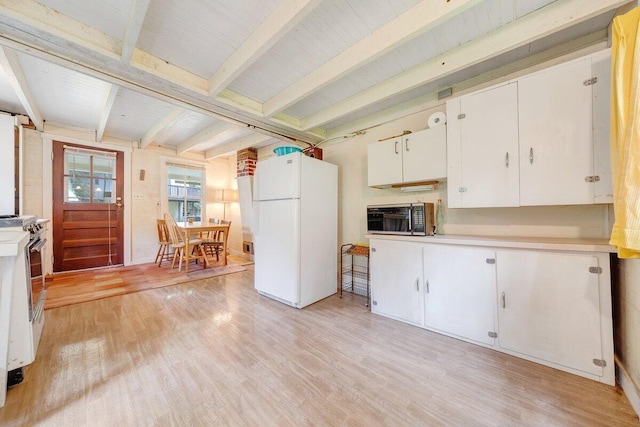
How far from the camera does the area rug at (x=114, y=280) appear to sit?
9.68ft

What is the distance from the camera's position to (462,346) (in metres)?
1.92

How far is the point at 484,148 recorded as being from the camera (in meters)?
1.95

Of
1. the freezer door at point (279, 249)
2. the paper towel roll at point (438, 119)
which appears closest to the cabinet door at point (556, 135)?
the paper towel roll at point (438, 119)

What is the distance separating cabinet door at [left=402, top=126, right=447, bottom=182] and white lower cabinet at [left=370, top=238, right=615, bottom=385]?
72 centimetres

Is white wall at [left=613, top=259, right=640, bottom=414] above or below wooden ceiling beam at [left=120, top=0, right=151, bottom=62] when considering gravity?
below

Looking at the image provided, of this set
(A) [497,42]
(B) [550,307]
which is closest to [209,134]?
(A) [497,42]

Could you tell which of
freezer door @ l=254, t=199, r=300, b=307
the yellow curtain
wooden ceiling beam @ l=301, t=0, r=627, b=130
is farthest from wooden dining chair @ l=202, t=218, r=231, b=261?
the yellow curtain

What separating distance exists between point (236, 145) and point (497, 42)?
14.2ft

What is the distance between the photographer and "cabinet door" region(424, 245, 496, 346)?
185 centimetres

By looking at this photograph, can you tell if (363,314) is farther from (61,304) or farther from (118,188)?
(118,188)

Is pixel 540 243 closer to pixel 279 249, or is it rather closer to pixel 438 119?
pixel 438 119

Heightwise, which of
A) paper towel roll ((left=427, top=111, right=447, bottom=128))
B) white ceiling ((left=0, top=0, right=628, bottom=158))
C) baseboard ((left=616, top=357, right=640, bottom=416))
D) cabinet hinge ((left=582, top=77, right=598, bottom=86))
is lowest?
baseboard ((left=616, top=357, right=640, bottom=416))

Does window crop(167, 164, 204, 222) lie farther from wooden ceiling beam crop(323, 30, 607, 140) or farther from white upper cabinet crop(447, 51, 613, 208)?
white upper cabinet crop(447, 51, 613, 208)

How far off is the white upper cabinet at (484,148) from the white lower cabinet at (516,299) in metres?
0.45
